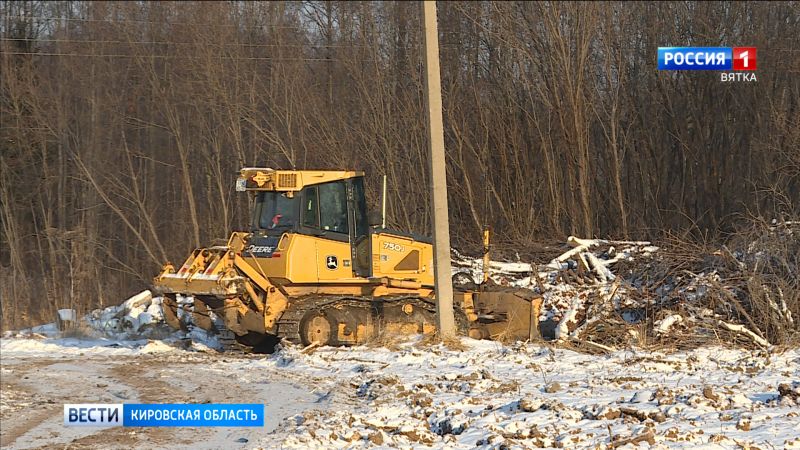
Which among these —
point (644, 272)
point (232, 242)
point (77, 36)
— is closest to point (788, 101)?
point (644, 272)

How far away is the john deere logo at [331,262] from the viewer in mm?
17734

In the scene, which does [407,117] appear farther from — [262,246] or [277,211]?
[262,246]

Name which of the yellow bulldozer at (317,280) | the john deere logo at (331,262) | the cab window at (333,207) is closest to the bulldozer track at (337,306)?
the yellow bulldozer at (317,280)

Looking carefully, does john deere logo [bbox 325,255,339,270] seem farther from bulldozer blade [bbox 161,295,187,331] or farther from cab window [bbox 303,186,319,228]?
bulldozer blade [bbox 161,295,187,331]

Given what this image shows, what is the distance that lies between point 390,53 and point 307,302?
15.2 meters

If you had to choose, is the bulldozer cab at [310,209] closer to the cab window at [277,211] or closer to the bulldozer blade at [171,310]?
the cab window at [277,211]

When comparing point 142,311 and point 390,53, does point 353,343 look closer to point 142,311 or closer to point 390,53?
point 142,311

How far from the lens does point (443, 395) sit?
37.5 ft

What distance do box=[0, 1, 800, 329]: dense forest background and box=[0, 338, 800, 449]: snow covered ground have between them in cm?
1093

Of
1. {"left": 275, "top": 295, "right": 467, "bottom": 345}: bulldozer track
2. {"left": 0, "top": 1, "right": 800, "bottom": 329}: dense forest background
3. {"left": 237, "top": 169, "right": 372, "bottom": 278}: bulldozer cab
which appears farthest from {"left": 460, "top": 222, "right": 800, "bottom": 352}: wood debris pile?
{"left": 0, "top": 1, "right": 800, "bottom": 329}: dense forest background

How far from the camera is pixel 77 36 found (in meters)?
36.8

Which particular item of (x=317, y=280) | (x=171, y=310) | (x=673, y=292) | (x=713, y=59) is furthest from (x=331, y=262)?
(x=713, y=59)

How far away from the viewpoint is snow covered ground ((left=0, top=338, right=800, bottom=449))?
905 centimetres

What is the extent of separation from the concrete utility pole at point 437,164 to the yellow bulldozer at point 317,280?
85.5 inches
